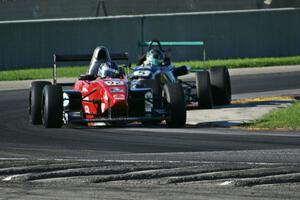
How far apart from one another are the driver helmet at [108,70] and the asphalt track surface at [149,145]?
1324 mm

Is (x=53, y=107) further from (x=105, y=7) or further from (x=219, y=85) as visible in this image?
(x=105, y=7)

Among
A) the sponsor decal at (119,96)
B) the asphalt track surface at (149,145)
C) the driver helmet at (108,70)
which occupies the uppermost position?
the driver helmet at (108,70)

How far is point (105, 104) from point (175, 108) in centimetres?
129

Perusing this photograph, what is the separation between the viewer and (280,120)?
1947 centimetres

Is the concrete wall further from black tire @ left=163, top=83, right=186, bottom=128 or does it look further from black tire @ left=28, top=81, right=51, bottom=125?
black tire @ left=163, top=83, right=186, bottom=128

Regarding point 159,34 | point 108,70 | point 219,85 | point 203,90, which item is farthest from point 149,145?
point 159,34

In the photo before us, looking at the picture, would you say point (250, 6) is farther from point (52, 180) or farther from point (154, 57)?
point (52, 180)

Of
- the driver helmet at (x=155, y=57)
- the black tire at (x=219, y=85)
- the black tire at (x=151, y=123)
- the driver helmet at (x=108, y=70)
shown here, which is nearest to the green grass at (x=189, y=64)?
the black tire at (x=219, y=85)

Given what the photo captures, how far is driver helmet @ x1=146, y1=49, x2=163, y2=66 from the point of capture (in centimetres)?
2295

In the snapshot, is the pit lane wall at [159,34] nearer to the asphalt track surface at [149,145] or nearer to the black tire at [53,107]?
the asphalt track surface at [149,145]

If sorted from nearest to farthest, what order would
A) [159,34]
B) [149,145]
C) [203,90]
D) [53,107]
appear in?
[149,145], [53,107], [203,90], [159,34]

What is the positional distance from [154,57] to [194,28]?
13.1m

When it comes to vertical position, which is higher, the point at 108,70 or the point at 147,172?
the point at 108,70

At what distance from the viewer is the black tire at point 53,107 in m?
18.9
